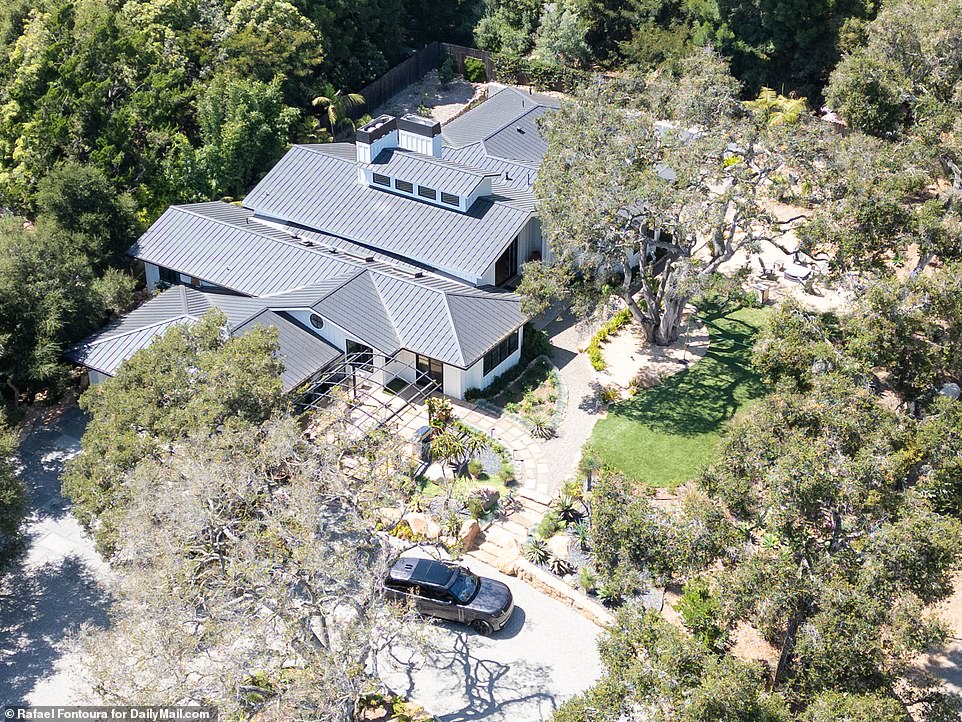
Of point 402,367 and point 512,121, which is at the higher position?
point 512,121

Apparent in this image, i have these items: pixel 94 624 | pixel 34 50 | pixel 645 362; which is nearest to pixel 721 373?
pixel 645 362

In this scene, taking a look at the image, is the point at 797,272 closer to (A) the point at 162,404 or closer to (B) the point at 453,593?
(B) the point at 453,593

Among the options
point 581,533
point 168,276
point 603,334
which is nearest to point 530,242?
point 603,334

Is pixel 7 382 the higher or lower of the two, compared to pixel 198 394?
lower

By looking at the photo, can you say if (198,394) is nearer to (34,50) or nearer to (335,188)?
(335,188)

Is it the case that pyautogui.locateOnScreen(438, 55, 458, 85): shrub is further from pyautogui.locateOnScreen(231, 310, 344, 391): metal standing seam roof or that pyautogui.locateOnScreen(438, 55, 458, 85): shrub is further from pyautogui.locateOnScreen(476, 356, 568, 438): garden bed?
pyautogui.locateOnScreen(231, 310, 344, 391): metal standing seam roof

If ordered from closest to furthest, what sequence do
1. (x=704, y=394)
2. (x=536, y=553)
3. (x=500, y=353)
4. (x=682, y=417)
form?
(x=536, y=553) < (x=682, y=417) < (x=704, y=394) < (x=500, y=353)

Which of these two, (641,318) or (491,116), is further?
(491,116)

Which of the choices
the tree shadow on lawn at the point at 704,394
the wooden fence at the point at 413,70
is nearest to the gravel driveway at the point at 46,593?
the tree shadow on lawn at the point at 704,394
